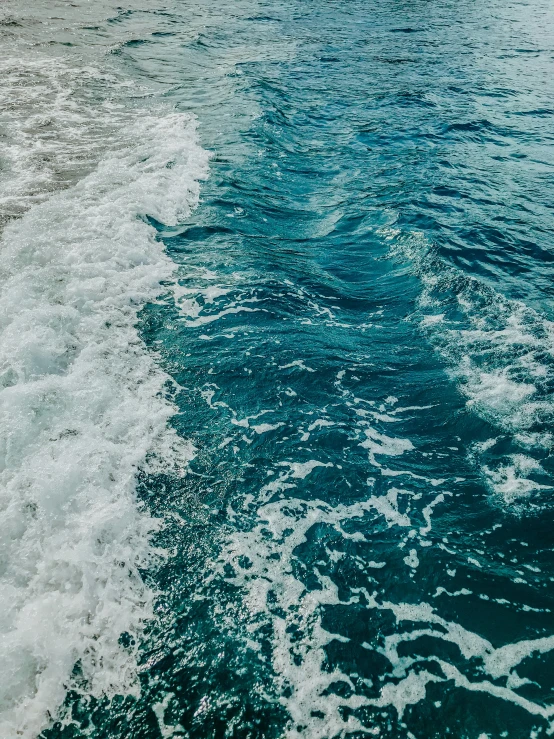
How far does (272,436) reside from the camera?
6.13 metres

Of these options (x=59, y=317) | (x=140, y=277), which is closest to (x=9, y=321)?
(x=59, y=317)

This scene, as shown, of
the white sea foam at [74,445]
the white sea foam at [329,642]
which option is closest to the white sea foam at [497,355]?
the white sea foam at [329,642]

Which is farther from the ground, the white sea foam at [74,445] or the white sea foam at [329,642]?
the white sea foam at [74,445]

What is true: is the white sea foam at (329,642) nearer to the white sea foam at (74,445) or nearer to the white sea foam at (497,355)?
the white sea foam at (74,445)

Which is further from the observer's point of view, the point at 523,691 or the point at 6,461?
the point at 6,461

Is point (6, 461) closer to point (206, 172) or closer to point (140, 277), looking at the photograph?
point (140, 277)

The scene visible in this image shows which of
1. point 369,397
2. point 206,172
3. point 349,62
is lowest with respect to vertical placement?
point 369,397

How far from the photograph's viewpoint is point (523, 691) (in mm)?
4020

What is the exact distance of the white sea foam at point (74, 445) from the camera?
13.1ft

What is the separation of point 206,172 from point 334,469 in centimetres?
930

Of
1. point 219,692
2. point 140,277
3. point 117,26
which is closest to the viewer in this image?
point 219,692

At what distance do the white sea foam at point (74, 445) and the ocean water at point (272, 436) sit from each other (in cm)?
3

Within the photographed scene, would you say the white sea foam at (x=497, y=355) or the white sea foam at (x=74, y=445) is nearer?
the white sea foam at (x=74, y=445)

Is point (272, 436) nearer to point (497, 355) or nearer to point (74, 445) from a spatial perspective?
point (74, 445)
